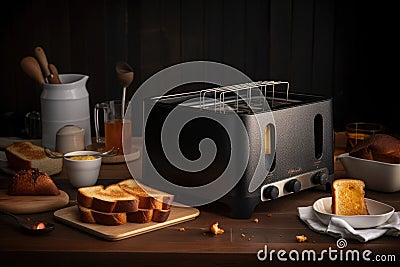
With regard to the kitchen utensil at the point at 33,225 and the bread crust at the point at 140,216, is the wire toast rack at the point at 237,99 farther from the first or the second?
the kitchen utensil at the point at 33,225

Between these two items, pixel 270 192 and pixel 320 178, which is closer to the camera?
pixel 270 192

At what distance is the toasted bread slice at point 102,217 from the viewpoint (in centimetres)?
175

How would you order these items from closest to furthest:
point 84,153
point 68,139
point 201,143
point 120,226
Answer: point 120,226
point 201,143
point 84,153
point 68,139

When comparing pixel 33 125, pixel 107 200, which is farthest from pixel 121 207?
pixel 33 125

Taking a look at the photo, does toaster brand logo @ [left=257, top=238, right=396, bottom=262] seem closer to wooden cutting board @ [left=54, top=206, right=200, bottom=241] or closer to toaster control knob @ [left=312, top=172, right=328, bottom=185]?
wooden cutting board @ [left=54, top=206, right=200, bottom=241]

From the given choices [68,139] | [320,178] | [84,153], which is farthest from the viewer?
[68,139]

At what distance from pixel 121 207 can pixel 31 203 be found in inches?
10.4

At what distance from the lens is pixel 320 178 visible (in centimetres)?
201

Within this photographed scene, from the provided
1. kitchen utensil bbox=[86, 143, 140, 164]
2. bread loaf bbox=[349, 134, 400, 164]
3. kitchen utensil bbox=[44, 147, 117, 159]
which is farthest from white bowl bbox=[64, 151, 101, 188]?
bread loaf bbox=[349, 134, 400, 164]

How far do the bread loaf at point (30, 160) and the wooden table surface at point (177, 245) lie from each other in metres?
0.36

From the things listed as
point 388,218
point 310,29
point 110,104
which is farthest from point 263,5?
point 388,218

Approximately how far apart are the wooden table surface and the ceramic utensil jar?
1.91ft

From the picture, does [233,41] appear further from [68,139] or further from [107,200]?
[107,200]

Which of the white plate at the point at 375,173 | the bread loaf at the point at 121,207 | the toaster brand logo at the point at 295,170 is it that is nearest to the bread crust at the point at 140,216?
the bread loaf at the point at 121,207
